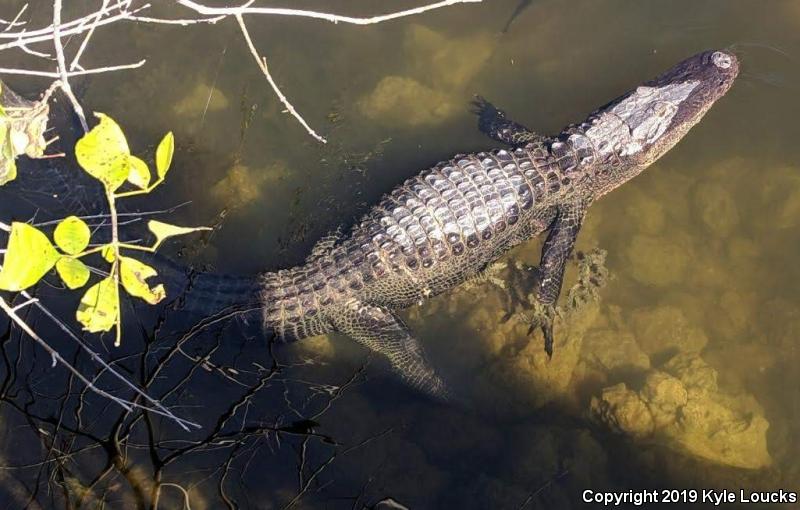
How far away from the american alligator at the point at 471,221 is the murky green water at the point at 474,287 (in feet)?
0.84

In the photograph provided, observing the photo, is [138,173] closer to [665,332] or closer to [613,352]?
[613,352]

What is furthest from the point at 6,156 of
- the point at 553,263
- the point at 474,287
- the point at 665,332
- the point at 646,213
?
the point at 646,213

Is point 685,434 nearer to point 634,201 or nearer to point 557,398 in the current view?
point 557,398

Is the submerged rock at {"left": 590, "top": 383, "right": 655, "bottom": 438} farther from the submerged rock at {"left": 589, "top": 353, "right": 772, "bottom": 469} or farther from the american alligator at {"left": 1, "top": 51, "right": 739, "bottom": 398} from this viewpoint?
the american alligator at {"left": 1, "top": 51, "right": 739, "bottom": 398}

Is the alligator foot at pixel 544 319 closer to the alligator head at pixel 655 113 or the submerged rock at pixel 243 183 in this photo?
the alligator head at pixel 655 113

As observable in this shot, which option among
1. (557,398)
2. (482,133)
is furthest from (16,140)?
(482,133)

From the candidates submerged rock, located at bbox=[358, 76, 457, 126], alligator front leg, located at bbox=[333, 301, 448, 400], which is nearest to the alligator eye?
submerged rock, located at bbox=[358, 76, 457, 126]

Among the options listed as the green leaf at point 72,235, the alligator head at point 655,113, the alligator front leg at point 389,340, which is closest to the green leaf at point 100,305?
the green leaf at point 72,235

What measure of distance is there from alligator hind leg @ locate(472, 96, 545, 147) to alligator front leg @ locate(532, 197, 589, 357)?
71 centimetres

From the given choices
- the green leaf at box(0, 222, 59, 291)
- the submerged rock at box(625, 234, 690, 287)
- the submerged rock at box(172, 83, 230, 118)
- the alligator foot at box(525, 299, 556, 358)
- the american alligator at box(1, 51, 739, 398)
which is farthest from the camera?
the submerged rock at box(172, 83, 230, 118)

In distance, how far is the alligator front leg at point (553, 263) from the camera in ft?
15.5

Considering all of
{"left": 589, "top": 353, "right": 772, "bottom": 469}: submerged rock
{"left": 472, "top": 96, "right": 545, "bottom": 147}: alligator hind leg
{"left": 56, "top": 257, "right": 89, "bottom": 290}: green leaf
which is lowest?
{"left": 589, "top": 353, "right": 772, "bottom": 469}: submerged rock

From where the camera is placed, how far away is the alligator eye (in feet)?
16.7

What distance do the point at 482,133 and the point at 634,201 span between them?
4.81 feet
